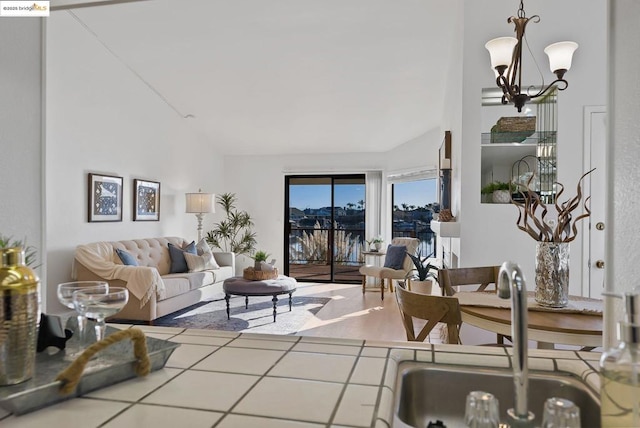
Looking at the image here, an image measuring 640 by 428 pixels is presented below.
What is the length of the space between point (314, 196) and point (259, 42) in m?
3.68

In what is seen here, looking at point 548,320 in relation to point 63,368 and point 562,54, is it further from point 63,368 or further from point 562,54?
point 63,368

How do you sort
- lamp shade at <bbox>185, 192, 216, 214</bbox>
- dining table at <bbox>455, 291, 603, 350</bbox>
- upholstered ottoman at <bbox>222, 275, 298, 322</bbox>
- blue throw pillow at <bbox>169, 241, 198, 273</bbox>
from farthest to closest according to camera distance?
lamp shade at <bbox>185, 192, 216, 214</bbox>
blue throw pillow at <bbox>169, 241, 198, 273</bbox>
upholstered ottoman at <bbox>222, 275, 298, 322</bbox>
dining table at <bbox>455, 291, 603, 350</bbox>

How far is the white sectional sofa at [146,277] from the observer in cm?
428

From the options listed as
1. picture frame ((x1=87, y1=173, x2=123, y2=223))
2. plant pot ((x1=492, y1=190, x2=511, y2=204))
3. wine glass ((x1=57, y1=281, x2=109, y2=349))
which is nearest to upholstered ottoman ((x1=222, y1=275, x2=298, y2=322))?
picture frame ((x1=87, y1=173, x2=123, y2=223))

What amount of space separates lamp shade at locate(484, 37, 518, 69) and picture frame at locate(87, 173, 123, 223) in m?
4.43

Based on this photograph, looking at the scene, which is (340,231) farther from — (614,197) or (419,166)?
(614,197)

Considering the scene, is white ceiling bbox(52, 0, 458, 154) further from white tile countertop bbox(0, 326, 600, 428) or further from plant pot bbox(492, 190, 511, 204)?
white tile countertop bbox(0, 326, 600, 428)

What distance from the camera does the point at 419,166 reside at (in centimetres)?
685

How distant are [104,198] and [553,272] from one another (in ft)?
15.9

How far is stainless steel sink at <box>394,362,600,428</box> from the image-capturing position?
915 millimetres

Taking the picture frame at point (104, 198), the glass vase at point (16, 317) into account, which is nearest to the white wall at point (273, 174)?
the picture frame at point (104, 198)

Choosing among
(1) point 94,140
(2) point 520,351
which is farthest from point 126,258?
(2) point 520,351

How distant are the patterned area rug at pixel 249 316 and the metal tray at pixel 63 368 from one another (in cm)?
342

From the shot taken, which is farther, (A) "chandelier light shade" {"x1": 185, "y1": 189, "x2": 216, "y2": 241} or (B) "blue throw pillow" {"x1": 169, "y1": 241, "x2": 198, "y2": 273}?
(A) "chandelier light shade" {"x1": 185, "y1": 189, "x2": 216, "y2": 241}
